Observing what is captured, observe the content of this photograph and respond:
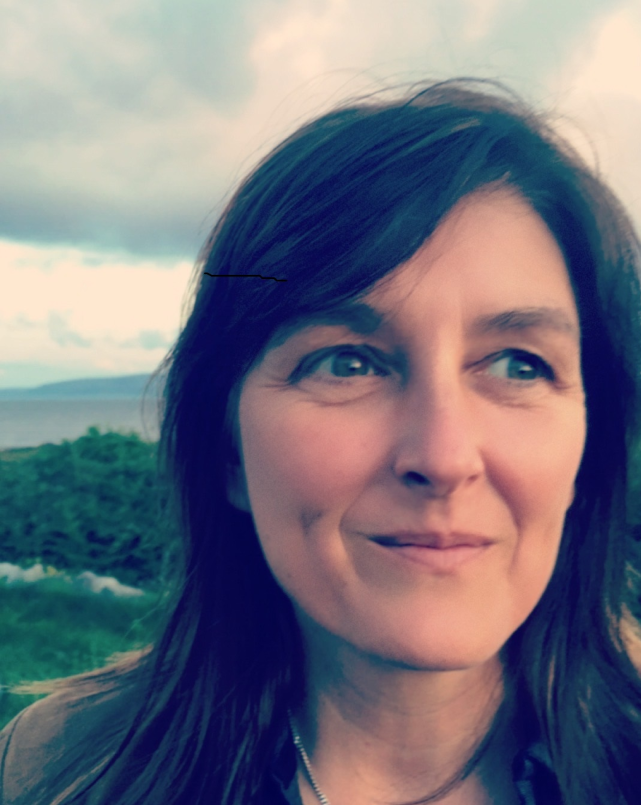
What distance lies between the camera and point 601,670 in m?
1.65

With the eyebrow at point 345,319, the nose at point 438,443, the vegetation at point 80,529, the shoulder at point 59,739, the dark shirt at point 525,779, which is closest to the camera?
the nose at point 438,443

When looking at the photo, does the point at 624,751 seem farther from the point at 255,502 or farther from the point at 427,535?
the point at 255,502

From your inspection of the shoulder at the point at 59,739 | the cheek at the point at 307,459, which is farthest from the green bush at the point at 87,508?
the cheek at the point at 307,459

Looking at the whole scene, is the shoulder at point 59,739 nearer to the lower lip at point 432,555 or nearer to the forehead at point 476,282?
the lower lip at point 432,555

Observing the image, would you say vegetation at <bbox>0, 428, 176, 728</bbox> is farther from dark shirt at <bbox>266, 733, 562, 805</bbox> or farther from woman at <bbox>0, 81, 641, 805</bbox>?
dark shirt at <bbox>266, 733, 562, 805</bbox>

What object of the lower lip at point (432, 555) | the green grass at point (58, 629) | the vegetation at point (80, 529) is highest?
the lower lip at point (432, 555)

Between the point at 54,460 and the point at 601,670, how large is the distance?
16.9 feet

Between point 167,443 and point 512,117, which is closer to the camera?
point 512,117

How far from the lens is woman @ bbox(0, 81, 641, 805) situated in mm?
1172

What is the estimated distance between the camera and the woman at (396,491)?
1172 mm

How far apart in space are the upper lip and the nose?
8cm

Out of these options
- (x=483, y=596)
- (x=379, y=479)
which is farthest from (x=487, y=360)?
(x=483, y=596)

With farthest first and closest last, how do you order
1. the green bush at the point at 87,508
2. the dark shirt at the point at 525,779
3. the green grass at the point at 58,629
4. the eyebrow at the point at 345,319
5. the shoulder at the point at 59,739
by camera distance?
the green bush at the point at 87,508 < the green grass at the point at 58,629 < the shoulder at the point at 59,739 < the dark shirt at the point at 525,779 < the eyebrow at the point at 345,319

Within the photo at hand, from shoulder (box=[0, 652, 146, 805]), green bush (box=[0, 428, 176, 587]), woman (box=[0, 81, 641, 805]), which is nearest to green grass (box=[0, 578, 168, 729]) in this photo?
green bush (box=[0, 428, 176, 587])
